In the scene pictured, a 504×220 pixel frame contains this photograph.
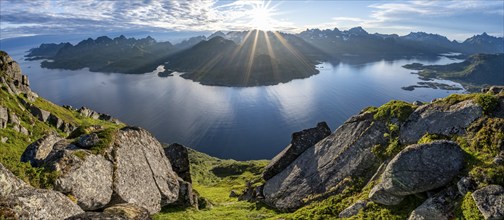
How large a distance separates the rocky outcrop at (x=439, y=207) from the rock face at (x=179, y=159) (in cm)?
3219

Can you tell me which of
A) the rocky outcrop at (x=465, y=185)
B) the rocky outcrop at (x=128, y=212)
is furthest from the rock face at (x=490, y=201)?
the rocky outcrop at (x=128, y=212)

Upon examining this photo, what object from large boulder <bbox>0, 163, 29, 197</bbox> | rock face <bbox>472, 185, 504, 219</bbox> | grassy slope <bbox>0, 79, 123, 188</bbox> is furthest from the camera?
grassy slope <bbox>0, 79, 123, 188</bbox>

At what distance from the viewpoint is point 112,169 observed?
27062mm

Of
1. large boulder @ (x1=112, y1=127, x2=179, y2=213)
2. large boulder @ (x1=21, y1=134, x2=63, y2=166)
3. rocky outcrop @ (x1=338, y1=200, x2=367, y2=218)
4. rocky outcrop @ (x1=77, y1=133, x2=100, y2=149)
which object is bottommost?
large boulder @ (x1=112, y1=127, x2=179, y2=213)

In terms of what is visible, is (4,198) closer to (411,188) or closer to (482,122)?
(411,188)

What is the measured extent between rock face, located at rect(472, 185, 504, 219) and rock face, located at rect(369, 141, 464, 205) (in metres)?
2.64

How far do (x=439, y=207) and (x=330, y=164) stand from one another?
13.0 meters

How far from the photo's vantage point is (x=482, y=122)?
2175 cm

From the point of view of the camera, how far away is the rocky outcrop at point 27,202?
15.3m

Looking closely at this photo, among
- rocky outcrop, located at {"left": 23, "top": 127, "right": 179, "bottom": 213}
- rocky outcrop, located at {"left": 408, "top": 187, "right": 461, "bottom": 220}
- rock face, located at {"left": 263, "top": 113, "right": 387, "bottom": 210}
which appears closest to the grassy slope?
rocky outcrop, located at {"left": 23, "top": 127, "right": 179, "bottom": 213}

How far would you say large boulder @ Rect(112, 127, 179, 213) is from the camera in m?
27.5

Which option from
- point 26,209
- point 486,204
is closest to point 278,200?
point 486,204

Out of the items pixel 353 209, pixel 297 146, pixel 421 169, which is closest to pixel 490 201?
pixel 421 169

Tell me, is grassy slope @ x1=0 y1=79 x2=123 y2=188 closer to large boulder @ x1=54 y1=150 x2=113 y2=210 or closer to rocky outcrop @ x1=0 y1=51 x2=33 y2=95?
large boulder @ x1=54 y1=150 x2=113 y2=210
